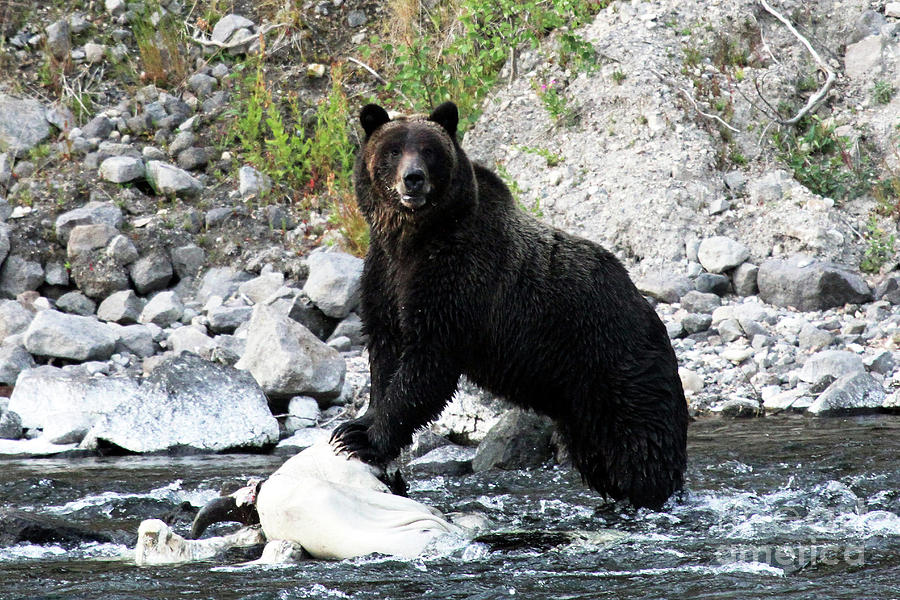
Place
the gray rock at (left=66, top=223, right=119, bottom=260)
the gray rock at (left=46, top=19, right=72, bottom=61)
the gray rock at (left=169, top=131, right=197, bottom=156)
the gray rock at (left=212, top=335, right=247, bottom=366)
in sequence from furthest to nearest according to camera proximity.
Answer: the gray rock at (left=46, top=19, right=72, bottom=61) → the gray rock at (left=169, top=131, right=197, bottom=156) → the gray rock at (left=66, top=223, right=119, bottom=260) → the gray rock at (left=212, top=335, right=247, bottom=366)

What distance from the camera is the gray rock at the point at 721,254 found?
416 inches

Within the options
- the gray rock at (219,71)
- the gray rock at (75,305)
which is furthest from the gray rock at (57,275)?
the gray rock at (219,71)

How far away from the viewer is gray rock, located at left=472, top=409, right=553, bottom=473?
23.2ft

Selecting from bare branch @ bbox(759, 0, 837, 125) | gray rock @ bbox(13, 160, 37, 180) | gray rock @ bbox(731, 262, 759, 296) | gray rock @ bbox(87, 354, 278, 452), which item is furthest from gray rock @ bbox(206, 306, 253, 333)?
bare branch @ bbox(759, 0, 837, 125)

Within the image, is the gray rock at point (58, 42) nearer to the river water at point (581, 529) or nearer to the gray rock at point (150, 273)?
the gray rock at point (150, 273)

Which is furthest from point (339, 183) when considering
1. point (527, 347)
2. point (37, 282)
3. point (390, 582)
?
point (390, 582)

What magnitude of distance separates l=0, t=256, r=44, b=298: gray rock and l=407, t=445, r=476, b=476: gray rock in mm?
5897

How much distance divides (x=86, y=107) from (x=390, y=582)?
10.8 meters

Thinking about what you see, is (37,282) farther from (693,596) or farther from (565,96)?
(693,596)

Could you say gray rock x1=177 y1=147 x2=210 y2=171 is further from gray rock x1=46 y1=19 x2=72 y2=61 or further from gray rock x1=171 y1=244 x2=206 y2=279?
gray rock x1=46 y1=19 x2=72 y2=61

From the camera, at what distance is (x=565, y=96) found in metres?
12.6

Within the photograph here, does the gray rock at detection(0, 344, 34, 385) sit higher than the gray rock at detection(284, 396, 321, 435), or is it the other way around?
the gray rock at detection(0, 344, 34, 385)

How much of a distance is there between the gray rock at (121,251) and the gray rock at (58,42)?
3.83 metres

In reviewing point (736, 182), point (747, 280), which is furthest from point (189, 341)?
point (736, 182)
